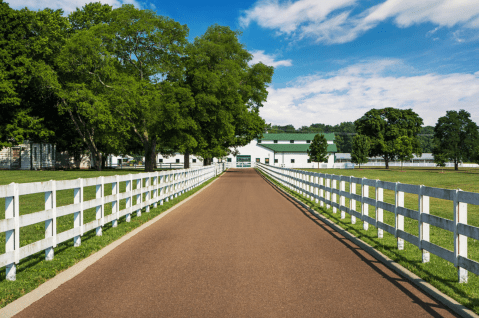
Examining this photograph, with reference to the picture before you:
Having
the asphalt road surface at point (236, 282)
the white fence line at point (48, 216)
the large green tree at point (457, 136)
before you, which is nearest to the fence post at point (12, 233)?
the white fence line at point (48, 216)

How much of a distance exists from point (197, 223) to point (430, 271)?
6.22m

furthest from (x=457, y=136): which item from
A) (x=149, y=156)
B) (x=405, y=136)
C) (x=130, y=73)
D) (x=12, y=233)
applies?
(x=12, y=233)

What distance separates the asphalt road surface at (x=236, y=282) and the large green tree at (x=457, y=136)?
75465mm

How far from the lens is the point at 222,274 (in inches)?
226

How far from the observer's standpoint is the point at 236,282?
536 cm

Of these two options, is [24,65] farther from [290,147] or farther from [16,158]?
[290,147]

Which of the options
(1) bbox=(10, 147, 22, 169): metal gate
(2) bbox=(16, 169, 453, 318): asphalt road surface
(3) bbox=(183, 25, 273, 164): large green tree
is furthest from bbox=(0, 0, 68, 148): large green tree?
(2) bbox=(16, 169, 453, 318): asphalt road surface

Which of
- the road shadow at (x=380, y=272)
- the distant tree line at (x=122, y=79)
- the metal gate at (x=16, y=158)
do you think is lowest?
the road shadow at (x=380, y=272)

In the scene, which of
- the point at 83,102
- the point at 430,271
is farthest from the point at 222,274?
the point at 83,102

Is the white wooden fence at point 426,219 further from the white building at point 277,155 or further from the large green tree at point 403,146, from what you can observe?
the white building at point 277,155

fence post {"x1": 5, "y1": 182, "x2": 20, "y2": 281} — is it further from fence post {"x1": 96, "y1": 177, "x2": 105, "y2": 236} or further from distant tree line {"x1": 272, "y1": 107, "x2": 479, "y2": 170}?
distant tree line {"x1": 272, "y1": 107, "x2": 479, "y2": 170}

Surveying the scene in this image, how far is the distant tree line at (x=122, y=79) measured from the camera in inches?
1454

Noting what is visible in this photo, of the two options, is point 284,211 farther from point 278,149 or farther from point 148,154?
point 278,149

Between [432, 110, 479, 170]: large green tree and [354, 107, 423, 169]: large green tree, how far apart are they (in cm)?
608
